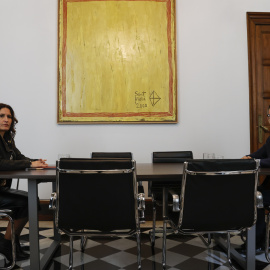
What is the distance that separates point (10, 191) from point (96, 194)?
106 centimetres

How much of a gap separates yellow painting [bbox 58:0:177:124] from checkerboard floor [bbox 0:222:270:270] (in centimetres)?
155

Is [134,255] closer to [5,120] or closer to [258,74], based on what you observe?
[5,120]

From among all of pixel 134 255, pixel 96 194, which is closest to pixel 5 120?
pixel 96 194

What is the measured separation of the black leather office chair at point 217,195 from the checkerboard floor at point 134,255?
623 millimetres

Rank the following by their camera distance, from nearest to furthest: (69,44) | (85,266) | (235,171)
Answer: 1. (235,171)
2. (85,266)
3. (69,44)

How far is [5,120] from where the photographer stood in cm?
272

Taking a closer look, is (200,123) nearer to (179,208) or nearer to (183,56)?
(183,56)

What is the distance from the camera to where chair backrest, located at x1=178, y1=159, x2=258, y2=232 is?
1.79 metres

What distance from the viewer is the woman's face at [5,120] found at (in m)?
2.72

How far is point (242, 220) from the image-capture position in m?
1.89

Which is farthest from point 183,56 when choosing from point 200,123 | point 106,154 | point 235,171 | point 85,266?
point 85,266

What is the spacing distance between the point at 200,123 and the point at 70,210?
2.55 metres

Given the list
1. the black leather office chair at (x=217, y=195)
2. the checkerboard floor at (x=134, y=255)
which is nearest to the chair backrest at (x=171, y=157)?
the checkerboard floor at (x=134, y=255)

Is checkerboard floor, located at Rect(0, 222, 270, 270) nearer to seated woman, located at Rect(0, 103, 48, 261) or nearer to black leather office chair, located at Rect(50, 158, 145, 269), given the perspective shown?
seated woman, located at Rect(0, 103, 48, 261)
